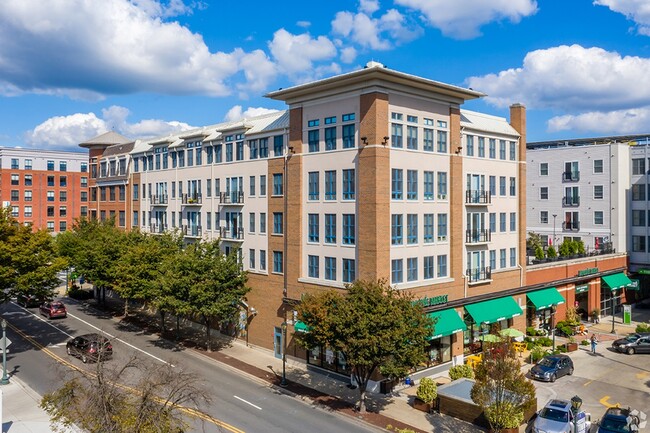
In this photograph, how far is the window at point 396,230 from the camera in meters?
34.9

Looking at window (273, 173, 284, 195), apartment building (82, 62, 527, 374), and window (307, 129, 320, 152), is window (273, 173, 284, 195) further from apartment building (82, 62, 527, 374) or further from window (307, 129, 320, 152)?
window (307, 129, 320, 152)

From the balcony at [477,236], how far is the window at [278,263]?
14748 millimetres

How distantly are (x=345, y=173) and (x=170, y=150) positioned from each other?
88.6 ft

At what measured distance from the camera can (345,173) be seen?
36.1 meters

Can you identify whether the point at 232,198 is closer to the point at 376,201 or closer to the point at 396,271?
the point at 376,201

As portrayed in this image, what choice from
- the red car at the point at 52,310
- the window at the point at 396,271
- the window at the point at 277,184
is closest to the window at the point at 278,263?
the window at the point at 277,184

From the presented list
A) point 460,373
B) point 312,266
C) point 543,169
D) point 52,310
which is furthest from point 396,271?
point 543,169

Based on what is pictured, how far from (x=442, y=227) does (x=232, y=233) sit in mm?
18918

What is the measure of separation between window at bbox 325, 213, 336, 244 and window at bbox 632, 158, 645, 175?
44.7 metres

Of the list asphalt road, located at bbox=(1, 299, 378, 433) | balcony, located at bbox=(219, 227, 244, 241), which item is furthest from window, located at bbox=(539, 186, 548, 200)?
asphalt road, located at bbox=(1, 299, 378, 433)

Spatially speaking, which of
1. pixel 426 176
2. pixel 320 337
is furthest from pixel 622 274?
pixel 320 337

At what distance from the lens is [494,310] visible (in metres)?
41.5

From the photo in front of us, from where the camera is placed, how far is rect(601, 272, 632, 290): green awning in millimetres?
55406

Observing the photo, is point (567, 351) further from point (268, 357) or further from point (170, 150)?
point (170, 150)
